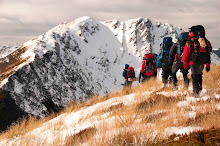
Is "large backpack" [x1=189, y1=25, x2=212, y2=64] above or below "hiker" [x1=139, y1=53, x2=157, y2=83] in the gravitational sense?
above

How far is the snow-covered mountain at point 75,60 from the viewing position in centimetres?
5437

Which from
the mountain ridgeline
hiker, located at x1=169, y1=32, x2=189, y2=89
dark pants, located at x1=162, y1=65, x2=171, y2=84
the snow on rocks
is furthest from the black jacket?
the mountain ridgeline

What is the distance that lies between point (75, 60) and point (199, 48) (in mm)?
97092

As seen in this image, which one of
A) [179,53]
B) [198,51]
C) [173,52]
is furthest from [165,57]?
[198,51]

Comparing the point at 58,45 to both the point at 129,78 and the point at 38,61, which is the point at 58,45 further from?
the point at 129,78

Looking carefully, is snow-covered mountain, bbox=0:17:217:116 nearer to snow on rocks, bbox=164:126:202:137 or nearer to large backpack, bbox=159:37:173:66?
large backpack, bbox=159:37:173:66

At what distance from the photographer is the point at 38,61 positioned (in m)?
65.2

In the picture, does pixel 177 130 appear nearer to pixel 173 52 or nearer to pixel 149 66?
pixel 173 52

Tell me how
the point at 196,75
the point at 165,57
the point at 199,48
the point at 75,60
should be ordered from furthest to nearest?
the point at 75,60 < the point at 165,57 < the point at 196,75 < the point at 199,48

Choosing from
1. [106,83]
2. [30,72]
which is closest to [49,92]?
[30,72]

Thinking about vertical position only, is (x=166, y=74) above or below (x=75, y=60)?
above

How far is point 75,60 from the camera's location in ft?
325

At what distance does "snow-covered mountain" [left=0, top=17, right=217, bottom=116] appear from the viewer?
5437 cm

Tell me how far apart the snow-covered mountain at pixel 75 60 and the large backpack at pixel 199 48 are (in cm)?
1433
